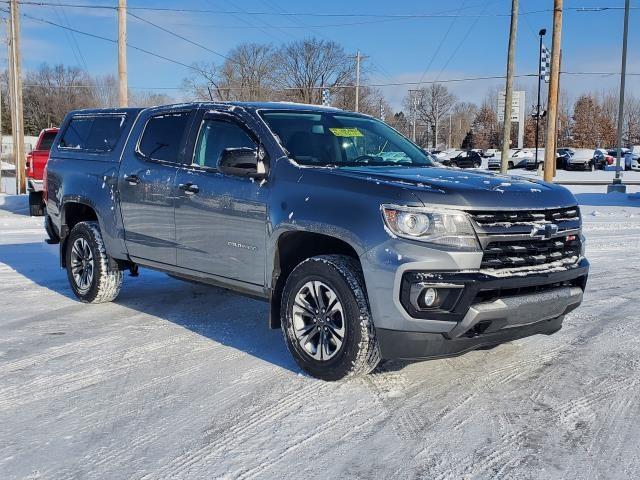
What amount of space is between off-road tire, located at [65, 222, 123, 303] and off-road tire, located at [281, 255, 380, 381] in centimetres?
277

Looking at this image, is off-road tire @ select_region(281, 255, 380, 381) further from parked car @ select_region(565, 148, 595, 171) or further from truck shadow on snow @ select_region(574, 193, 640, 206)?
parked car @ select_region(565, 148, 595, 171)

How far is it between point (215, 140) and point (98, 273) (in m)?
2.07

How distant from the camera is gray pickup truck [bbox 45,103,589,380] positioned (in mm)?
3850

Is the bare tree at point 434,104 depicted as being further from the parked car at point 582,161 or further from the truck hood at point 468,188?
the truck hood at point 468,188

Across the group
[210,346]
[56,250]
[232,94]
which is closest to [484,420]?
[210,346]

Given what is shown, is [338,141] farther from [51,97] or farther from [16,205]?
[51,97]

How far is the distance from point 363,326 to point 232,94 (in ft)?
173

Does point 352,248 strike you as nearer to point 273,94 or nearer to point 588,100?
point 273,94

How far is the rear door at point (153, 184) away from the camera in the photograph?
5547 millimetres

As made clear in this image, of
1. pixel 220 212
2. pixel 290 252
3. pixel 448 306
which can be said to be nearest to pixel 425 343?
pixel 448 306

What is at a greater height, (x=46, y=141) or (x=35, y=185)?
(x=46, y=141)

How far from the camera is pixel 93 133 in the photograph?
677 centimetres

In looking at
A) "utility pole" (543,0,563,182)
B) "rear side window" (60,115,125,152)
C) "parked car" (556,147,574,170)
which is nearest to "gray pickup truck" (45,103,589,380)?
"rear side window" (60,115,125,152)

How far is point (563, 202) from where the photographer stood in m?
4.38
